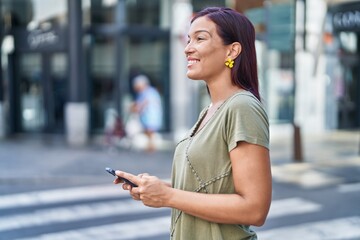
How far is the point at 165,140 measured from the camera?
1497 centimetres

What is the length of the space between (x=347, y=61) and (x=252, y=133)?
16.9 meters

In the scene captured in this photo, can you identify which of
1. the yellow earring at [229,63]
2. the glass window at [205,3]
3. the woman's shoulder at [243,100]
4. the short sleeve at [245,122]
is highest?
the glass window at [205,3]

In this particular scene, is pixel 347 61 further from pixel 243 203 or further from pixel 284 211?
pixel 243 203

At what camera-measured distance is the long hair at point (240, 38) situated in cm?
173

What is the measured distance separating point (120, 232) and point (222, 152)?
4.74 metres

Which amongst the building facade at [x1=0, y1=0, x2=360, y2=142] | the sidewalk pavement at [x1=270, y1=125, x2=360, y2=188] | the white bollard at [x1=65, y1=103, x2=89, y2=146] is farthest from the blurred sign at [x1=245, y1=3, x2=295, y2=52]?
the white bollard at [x1=65, y1=103, x2=89, y2=146]

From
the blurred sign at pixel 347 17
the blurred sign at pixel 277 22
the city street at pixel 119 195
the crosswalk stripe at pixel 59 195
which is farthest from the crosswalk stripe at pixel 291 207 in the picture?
the blurred sign at pixel 347 17

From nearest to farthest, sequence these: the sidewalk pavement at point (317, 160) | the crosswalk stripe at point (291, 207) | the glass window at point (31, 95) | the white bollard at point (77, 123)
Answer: the crosswalk stripe at point (291, 207) < the sidewalk pavement at point (317, 160) < the white bollard at point (77, 123) < the glass window at point (31, 95)

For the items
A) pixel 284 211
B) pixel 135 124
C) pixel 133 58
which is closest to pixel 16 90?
pixel 133 58

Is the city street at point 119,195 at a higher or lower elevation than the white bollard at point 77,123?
lower

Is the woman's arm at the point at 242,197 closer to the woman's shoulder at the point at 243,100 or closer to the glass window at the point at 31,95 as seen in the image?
the woman's shoulder at the point at 243,100

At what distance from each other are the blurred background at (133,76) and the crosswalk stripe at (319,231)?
3.55 m

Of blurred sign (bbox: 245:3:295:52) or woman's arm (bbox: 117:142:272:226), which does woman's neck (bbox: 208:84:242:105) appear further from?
blurred sign (bbox: 245:3:295:52)

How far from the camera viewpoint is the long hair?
1.73 metres
